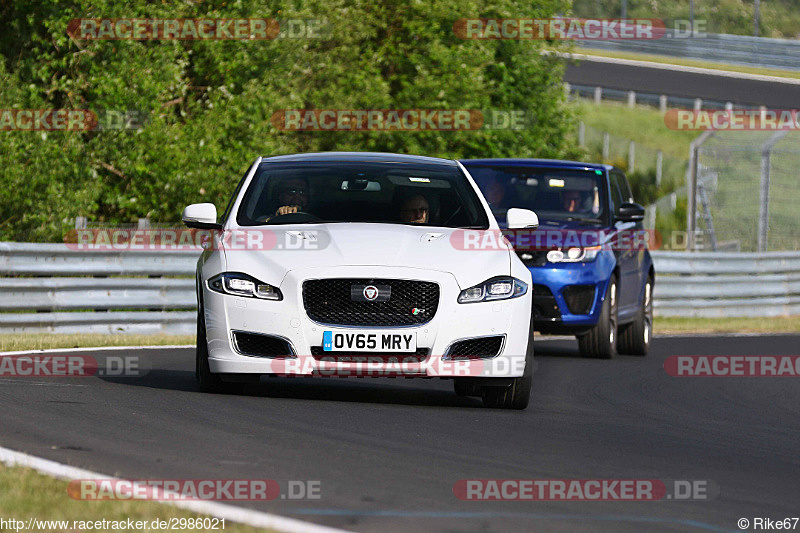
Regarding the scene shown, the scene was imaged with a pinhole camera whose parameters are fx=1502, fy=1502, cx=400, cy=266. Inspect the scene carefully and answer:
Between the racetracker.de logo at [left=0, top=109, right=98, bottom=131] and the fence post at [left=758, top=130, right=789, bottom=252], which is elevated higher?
the racetracker.de logo at [left=0, top=109, right=98, bottom=131]

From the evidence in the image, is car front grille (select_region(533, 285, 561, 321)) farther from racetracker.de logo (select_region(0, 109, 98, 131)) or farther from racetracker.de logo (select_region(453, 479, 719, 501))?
racetracker.de logo (select_region(0, 109, 98, 131))

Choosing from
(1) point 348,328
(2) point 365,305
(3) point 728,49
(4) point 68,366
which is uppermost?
(2) point 365,305

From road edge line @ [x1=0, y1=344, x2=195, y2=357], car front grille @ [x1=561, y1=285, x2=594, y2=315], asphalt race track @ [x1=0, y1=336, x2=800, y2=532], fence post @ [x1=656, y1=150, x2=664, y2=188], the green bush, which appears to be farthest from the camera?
fence post @ [x1=656, y1=150, x2=664, y2=188]

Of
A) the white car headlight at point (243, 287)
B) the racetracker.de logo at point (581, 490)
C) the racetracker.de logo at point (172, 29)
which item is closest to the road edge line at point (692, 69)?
the racetracker.de logo at point (172, 29)

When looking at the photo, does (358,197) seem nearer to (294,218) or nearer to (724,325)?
(294,218)

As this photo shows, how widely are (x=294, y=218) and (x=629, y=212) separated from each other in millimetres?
5338

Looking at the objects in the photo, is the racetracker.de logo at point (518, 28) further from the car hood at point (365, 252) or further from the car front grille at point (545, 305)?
the car hood at point (365, 252)

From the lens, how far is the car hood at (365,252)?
8883mm

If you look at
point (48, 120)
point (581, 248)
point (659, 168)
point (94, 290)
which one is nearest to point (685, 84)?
point (659, 168)

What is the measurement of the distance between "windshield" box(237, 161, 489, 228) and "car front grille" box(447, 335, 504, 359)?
3.47 ft

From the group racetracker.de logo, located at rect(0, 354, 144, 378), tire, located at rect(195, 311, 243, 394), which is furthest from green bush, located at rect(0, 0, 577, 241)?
tire, located at rect(195, 311, 243, 394)

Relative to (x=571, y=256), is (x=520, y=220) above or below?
above

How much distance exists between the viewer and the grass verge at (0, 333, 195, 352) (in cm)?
1357

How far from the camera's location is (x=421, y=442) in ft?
24.8
